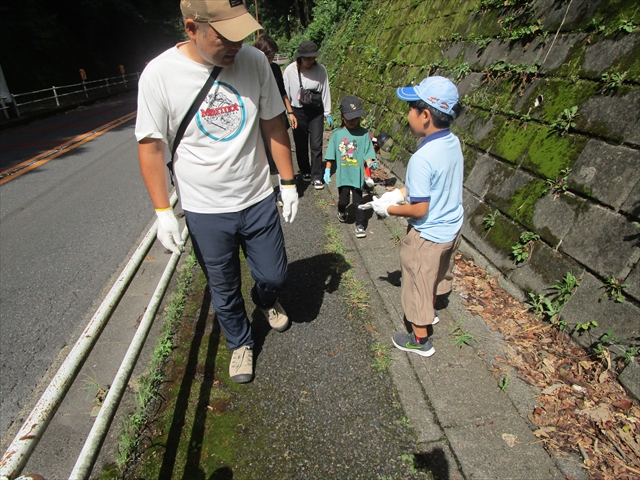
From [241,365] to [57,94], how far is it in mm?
23005

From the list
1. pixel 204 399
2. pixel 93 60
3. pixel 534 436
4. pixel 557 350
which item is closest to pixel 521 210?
pixel 557 350

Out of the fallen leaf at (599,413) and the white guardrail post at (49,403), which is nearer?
the white guardrail post at (49,403)

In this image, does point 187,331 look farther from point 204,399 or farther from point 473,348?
point 473,348

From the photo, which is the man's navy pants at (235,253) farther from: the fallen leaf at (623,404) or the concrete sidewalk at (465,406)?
the fallen leaf at (623,404)

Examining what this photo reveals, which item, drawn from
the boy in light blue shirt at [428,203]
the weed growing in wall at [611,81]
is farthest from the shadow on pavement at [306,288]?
the weed growing in wall at [611,81]

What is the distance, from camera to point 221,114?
2.13 m

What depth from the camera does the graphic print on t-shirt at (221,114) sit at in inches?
81.8

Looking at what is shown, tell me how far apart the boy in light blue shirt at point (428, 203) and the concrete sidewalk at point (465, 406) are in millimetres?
199

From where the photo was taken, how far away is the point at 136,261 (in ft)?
6.91

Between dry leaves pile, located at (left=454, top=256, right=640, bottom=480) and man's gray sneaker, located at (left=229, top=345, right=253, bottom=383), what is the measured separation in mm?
1640

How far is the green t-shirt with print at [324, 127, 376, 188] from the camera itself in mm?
4328

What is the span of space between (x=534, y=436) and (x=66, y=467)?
2.72 m

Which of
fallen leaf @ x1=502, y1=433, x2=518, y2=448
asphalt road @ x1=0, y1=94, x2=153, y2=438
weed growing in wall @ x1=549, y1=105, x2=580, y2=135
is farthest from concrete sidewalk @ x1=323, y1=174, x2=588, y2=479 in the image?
asphalt road @ x1=0, y1=94, x2=153, y2=438

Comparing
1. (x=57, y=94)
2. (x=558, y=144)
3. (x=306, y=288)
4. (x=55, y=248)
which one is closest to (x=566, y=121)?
(x=558, y=144)
